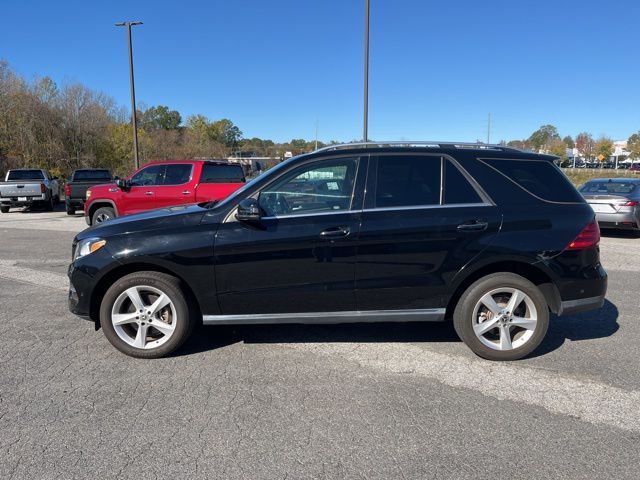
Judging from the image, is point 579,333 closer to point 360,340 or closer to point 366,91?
point 360,340

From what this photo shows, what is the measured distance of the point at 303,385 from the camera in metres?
3.66

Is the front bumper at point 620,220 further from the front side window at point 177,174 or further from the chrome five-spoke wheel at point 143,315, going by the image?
the chrome five-spoke wheel at point 143,315

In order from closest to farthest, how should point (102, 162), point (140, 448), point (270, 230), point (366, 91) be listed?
1. point (140, 448)
2. point (270, 230)
3. point (366, 91)
4. point (102, 162)

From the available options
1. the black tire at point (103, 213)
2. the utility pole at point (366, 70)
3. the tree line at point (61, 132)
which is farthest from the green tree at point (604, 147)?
the black tire at point (103, 213)

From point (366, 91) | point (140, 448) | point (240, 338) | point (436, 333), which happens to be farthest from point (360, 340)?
point (366, 91)

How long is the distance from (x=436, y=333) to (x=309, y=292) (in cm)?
156

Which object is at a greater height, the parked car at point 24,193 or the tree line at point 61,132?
the tree line at point 61,132

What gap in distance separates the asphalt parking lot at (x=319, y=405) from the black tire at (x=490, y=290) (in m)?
0.12

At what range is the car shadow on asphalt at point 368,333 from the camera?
455 centimetres

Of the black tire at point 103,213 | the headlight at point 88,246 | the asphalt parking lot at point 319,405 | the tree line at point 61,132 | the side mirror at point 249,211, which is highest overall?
the tree line at point 61,132

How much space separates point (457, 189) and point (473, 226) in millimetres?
362

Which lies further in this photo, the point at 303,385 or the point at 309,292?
the point at 309,292

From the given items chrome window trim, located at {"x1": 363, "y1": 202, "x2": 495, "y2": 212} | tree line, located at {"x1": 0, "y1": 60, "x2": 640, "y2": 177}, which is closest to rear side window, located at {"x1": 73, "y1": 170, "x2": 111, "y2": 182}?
tree line, located at {"x1": 0, "y1": 60, "x2": 640, "y2": 177}

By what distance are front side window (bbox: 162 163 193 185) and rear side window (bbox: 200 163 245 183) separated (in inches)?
14.6
